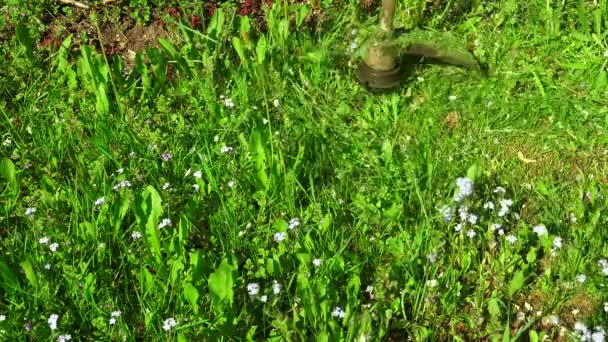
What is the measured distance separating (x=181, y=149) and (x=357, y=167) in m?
0.80

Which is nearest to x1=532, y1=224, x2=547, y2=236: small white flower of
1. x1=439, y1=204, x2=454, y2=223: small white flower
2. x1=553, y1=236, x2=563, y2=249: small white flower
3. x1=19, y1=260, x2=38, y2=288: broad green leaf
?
x1=553, y1=236, x2=563, y2=249: small white flower

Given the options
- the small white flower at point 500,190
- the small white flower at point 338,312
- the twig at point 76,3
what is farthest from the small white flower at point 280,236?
the twig at point 76,3

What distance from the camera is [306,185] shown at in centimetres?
309

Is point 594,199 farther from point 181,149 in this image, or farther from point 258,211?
point 181,149

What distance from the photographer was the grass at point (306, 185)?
2588 mm

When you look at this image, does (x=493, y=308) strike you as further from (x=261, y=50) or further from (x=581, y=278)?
(x=261, y=50)

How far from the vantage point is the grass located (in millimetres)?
2588

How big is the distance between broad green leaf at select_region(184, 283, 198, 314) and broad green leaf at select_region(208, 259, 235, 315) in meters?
0.07

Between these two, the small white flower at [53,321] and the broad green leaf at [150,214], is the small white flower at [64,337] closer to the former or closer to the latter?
the small white flower at [53,321]

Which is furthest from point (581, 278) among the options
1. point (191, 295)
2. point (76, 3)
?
point (76, 3)

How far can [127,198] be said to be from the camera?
2871mm

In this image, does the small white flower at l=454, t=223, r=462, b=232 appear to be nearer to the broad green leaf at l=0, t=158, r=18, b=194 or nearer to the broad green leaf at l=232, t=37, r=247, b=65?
the broad green leaf at l=232, t=37, r=247, b=65

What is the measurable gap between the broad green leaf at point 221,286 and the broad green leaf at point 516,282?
3.31ft

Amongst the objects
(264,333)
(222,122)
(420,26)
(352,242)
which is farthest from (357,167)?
(420,26)
